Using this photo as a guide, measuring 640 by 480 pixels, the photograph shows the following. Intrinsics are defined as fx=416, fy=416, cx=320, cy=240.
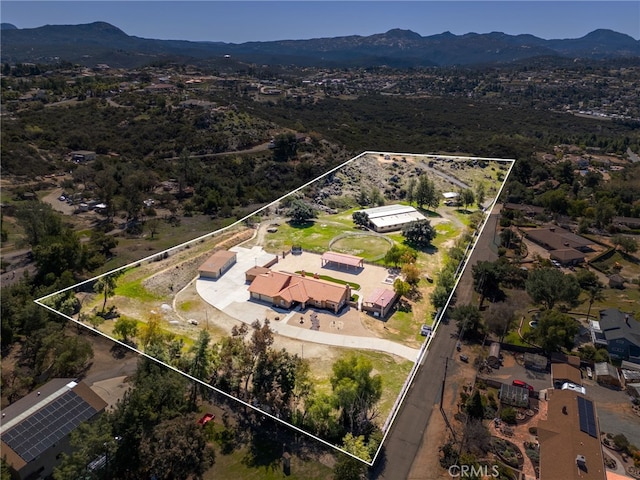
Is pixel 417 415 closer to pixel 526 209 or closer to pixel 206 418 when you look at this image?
pixel 206 418

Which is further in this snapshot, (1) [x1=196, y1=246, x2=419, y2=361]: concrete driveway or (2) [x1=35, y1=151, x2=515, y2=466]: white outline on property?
(1) [x1=196, y1=246, x2=419, y2=361]: concrete driveway

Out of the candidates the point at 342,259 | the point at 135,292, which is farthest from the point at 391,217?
the point at 135,292

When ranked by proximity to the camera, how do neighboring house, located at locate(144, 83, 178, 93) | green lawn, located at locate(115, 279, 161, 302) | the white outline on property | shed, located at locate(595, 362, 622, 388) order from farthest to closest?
neighboring house, located at locate(144, 83, 178, 93) < green lawn, located at locate(115, 279, 161, 302) < shed, located at locate(595, 362, 622, 388) < the white outline on property

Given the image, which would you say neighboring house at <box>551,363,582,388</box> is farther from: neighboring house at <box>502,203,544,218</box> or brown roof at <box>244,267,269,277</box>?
neighboring house at <box>502,203,544,218</box>

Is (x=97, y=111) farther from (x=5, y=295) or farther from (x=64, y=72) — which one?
(x=5, y=295)

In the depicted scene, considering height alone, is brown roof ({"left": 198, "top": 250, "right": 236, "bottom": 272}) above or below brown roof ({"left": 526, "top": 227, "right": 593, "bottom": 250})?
above

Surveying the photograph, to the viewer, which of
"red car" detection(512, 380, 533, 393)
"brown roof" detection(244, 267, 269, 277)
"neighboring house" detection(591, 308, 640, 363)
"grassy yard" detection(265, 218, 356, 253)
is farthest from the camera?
"grassy yard" detection(265, 218, 356, 253)

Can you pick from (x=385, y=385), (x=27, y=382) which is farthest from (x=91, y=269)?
(x=385, y=385)

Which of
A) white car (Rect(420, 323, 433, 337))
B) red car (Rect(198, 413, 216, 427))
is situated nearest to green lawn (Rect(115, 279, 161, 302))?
red car (Rect(198, 413, 216, 427))
